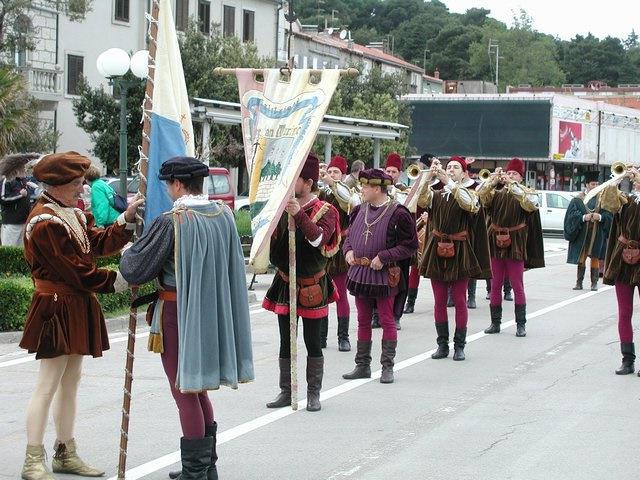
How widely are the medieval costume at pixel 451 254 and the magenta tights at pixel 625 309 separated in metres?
1.51

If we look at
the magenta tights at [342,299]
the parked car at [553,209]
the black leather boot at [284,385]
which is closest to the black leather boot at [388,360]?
the black leather boot at [284,385]

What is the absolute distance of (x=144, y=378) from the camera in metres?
10.0

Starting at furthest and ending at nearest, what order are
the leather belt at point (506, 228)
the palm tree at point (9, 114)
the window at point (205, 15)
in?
1. the window at point (205, 15)
2. the palm tree at point (9, 114)
3. the leather belt at point (506, 228)

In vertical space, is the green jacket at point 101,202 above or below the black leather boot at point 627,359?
above

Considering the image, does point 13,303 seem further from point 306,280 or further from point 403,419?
point 403,419

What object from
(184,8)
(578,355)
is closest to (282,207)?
(578,355)

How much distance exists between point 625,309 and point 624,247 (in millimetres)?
651

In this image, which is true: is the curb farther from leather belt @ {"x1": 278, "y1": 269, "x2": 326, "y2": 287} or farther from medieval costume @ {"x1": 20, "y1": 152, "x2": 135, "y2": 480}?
medieval costume @ {"x1": 20, "y1": 152, "x2": 135, "y2": 480}

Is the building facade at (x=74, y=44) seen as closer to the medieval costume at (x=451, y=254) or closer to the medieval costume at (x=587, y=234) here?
the medieval costume at (x=587, y=234)

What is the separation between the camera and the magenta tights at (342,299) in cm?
1170

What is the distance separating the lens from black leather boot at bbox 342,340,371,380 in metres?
10.1

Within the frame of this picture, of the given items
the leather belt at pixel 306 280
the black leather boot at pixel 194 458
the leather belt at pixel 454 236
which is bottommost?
the black leather boot at pixel 194 458

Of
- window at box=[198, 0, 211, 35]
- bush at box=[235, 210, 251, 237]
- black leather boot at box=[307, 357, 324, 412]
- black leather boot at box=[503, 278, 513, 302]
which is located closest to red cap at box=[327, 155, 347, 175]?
black leather boot at box=[503, 278, 513, 302]

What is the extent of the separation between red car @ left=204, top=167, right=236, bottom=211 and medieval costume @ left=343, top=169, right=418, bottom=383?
15.9 metres
